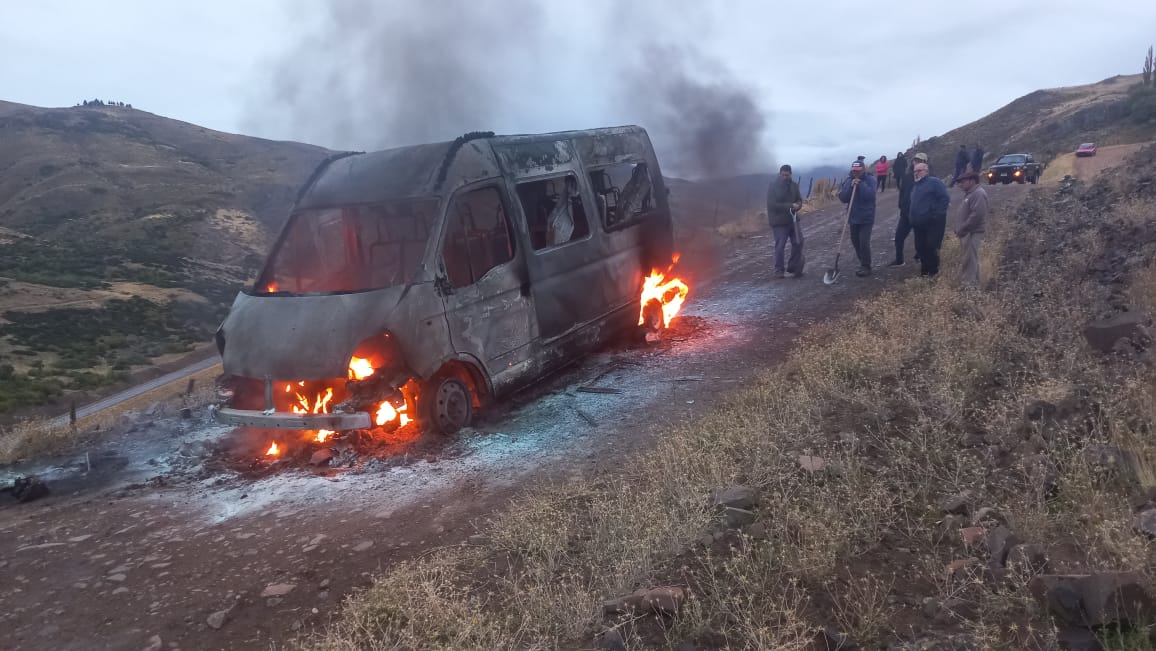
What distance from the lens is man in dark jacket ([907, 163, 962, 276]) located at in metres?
9.62

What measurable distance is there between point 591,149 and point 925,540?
573 cm

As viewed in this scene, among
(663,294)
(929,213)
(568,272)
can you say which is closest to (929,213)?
(929,213)

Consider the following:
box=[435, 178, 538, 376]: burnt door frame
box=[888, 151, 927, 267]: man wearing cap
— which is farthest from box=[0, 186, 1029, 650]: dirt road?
box=[888, 151, 927, 267]: man wearing cap

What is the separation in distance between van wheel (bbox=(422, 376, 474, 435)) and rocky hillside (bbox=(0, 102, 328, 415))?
685 inches

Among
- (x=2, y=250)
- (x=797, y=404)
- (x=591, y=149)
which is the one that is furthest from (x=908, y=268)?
(x=2, y=250)

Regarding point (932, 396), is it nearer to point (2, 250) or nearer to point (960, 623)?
point (960, 623)

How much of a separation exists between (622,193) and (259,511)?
534 centimetres

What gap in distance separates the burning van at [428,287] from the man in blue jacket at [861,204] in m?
5.04

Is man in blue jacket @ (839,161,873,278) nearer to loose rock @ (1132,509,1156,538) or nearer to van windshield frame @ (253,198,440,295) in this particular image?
van windshield frame @ (253,198,440,295)

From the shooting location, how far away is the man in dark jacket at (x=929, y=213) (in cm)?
962

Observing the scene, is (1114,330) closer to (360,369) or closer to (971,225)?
(971,225)

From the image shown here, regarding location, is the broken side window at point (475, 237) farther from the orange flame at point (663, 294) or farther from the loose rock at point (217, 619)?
the loose rock at point (217, 619)

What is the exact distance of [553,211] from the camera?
284 inches

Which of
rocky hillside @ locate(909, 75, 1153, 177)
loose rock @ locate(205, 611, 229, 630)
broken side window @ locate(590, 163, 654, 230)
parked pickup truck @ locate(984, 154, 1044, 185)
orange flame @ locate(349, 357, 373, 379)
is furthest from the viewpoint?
rocky hillside @ locate(909, 75, 1153, 177)
